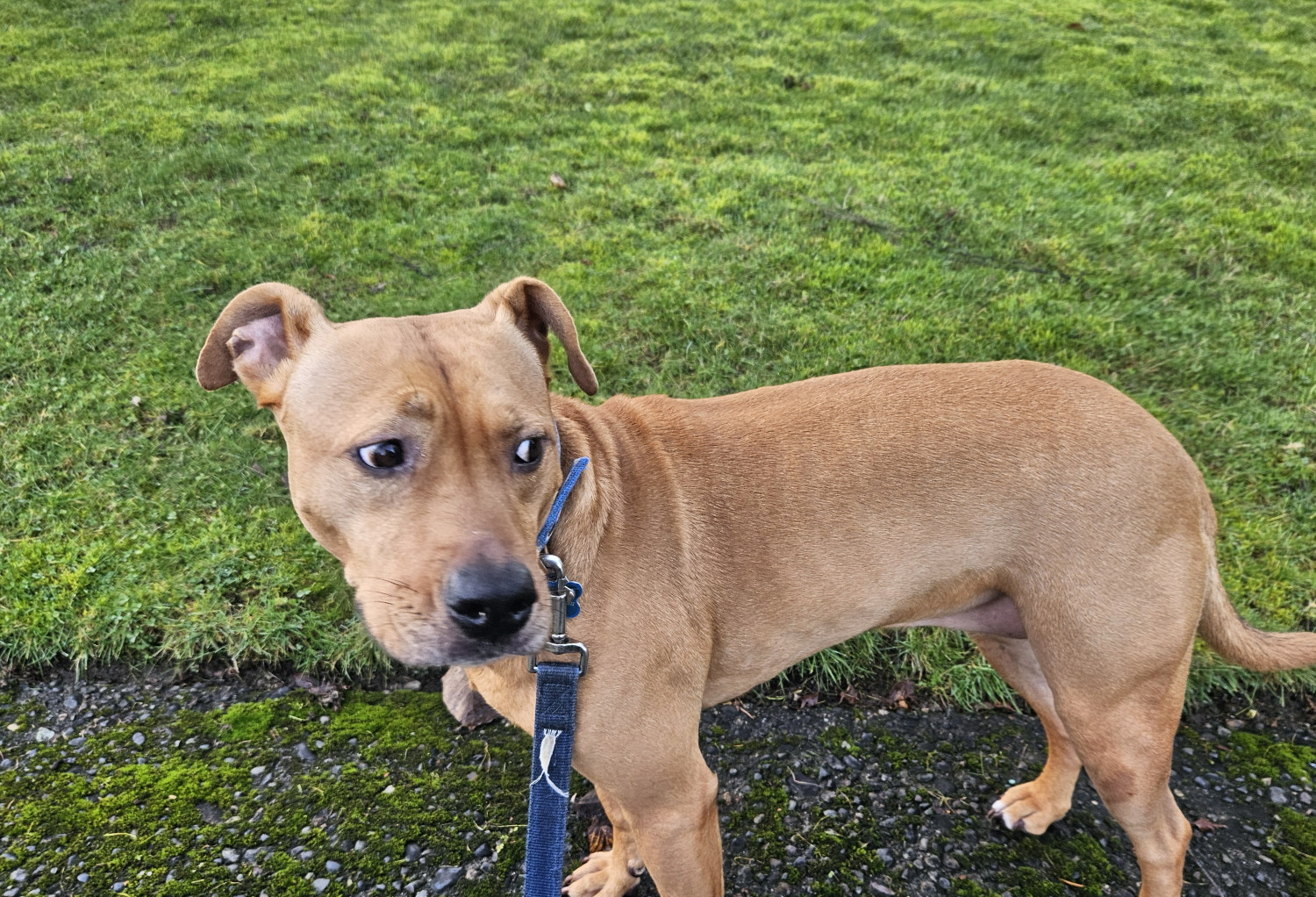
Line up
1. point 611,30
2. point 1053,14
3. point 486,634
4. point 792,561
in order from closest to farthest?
1. point 486,634
2. point 792,561
3. point 611,30
4. point 1053,14

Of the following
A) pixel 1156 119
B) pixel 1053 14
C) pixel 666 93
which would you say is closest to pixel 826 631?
pixel 666 93

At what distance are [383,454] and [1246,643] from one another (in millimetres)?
3346

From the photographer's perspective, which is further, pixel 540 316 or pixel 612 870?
pixel 612 870

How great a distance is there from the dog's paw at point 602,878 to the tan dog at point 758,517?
14 cm

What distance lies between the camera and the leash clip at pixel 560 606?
2.27 metres

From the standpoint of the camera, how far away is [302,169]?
778 centimetres

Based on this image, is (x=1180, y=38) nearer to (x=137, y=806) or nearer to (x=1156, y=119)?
(x=1156, y=119)

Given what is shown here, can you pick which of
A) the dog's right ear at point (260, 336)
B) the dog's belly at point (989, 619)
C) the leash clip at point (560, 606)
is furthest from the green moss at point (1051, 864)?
the dog's right ear at point (260, 336)

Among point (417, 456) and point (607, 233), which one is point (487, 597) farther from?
point (607, 233)

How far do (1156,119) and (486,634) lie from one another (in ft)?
35.1

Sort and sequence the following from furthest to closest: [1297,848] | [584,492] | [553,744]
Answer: [1297,848], [584,492], [553,744]

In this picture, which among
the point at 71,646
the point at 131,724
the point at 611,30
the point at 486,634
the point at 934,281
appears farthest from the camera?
the point at 611,30

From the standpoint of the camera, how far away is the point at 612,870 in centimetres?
307

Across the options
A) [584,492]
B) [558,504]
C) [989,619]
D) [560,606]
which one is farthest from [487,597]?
[989,619]
